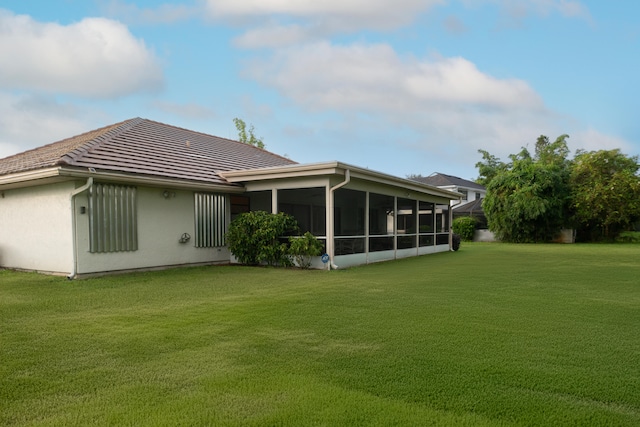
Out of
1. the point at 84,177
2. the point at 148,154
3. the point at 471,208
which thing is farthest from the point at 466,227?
the point at 84,177

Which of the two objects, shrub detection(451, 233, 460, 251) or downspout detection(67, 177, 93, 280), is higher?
downspout detection(67, 177, 93, 280)

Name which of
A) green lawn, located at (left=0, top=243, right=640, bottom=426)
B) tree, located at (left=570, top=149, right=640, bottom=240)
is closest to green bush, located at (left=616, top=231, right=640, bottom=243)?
tree, located at (left=570, top=149, right=640, bottom=240)

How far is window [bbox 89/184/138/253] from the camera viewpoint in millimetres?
9391

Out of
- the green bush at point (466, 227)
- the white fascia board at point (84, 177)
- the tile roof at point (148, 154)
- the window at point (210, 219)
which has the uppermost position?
the tile roof at point (148, 154)

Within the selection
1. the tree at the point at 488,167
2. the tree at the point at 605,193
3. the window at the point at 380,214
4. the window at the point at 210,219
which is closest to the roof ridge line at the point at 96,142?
the window at the point at 210,219

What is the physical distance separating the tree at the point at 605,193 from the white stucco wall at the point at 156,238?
21.8m

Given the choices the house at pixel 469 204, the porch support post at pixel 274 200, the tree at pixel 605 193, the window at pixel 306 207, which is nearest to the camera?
the window at pixel 306 207

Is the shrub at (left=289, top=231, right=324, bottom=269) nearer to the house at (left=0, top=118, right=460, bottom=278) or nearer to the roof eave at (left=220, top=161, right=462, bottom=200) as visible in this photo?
the house at (left=0, top=118, right=460, bottom=278)

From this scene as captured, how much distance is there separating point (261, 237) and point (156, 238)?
2632 mm

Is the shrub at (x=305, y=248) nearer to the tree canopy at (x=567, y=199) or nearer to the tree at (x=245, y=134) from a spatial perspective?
the tree canopy at (x=567, y=199)

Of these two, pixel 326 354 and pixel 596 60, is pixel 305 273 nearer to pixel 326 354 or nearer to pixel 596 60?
pixel 326 354

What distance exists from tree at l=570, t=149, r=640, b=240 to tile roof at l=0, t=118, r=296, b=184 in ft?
60.9

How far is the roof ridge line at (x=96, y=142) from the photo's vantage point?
8.91 m

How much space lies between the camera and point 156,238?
10656 mm
